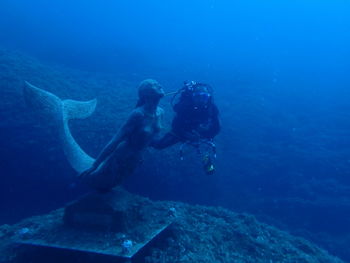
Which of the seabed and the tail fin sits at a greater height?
the tail fin

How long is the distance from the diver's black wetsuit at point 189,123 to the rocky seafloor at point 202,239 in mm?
1291

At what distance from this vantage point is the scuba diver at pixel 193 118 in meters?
5.75

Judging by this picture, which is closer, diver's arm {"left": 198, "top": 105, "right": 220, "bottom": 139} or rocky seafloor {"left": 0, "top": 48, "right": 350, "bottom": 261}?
diver's arm {"left": 198, "top": 105, "right": 220, "bottom": 139}

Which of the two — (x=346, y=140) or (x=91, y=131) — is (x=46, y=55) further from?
(x=346, y=140)

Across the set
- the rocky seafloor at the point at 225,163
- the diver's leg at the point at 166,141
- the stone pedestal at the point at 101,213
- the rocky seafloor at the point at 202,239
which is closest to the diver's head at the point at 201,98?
the diver's leg at the point at 166,141

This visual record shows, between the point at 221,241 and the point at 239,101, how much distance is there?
16.3 m

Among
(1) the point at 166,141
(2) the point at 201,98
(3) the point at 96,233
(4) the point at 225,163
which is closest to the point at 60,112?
(1) the point at 166,141

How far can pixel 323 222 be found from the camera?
13289 mm

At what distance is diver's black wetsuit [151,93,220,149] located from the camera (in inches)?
229

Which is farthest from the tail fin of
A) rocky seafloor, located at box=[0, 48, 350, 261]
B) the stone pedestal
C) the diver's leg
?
rocky seafloor, located at box=[0, 48, 350, 261]

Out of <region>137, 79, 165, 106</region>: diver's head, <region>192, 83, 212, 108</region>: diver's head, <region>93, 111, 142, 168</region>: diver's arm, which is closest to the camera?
<region>93, 111, 142, 168</region>: diver's arm

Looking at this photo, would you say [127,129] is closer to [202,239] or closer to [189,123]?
[189,123]

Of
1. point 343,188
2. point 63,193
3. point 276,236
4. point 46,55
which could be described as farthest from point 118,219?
point 46,55

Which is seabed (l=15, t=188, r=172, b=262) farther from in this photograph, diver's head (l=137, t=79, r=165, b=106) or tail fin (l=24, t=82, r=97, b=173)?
diver's head (l=137, t=79, r=165, b=106)
